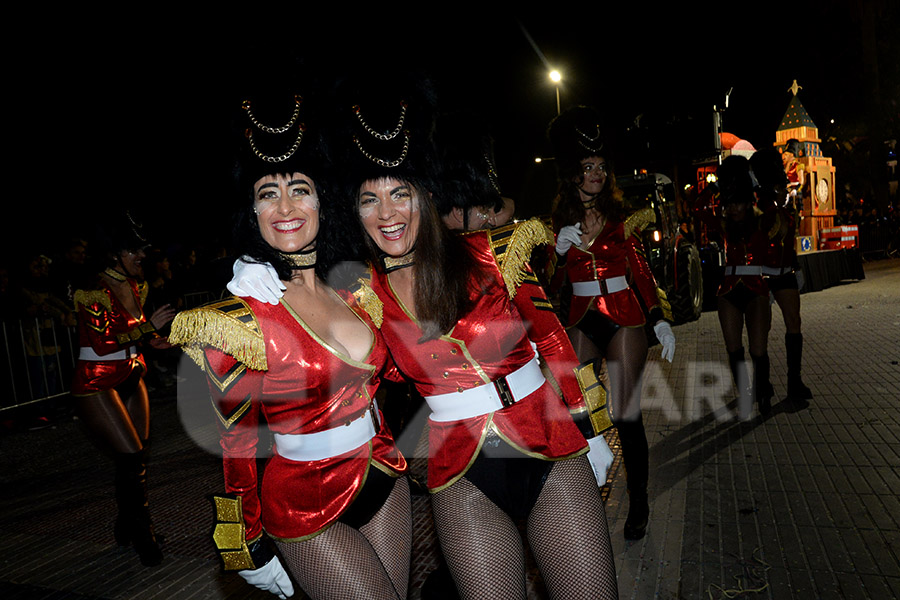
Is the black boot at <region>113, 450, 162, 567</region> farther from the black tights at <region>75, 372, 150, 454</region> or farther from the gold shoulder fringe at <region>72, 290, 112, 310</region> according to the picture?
the gold shoulder fringe at <region>72, 290, 112, 310</region>

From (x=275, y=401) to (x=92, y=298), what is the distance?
9.91 ft

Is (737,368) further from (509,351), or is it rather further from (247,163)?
(247,163)

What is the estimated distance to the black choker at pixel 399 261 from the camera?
2.27 metres

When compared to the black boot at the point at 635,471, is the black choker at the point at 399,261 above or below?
above

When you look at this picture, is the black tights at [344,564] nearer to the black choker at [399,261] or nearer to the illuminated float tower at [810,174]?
the black choker at [399,261]

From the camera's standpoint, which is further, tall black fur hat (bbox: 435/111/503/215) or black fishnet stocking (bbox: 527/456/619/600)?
tall black fur hat (bbox: 435/111/503/215)

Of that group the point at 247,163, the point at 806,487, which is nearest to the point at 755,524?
the point at 806,487

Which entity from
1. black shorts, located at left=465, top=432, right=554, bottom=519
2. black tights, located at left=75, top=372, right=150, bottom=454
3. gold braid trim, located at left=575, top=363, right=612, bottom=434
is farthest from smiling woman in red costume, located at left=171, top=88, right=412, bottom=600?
black tights, located at left=75, top=372, right=150, bottom=454

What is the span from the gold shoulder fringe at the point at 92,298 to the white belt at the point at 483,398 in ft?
10.4

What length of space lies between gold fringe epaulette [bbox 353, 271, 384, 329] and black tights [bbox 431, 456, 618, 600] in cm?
69

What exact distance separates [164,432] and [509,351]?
642 centimetres

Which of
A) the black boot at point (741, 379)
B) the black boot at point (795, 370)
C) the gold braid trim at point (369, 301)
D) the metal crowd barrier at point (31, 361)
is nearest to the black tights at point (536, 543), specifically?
the gold braid trim at point (369, 301)

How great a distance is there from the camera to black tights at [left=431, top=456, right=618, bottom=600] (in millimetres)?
1868

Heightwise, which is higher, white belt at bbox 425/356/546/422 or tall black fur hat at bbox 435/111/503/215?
tall black fur hat at bbox 435/111/503/215
